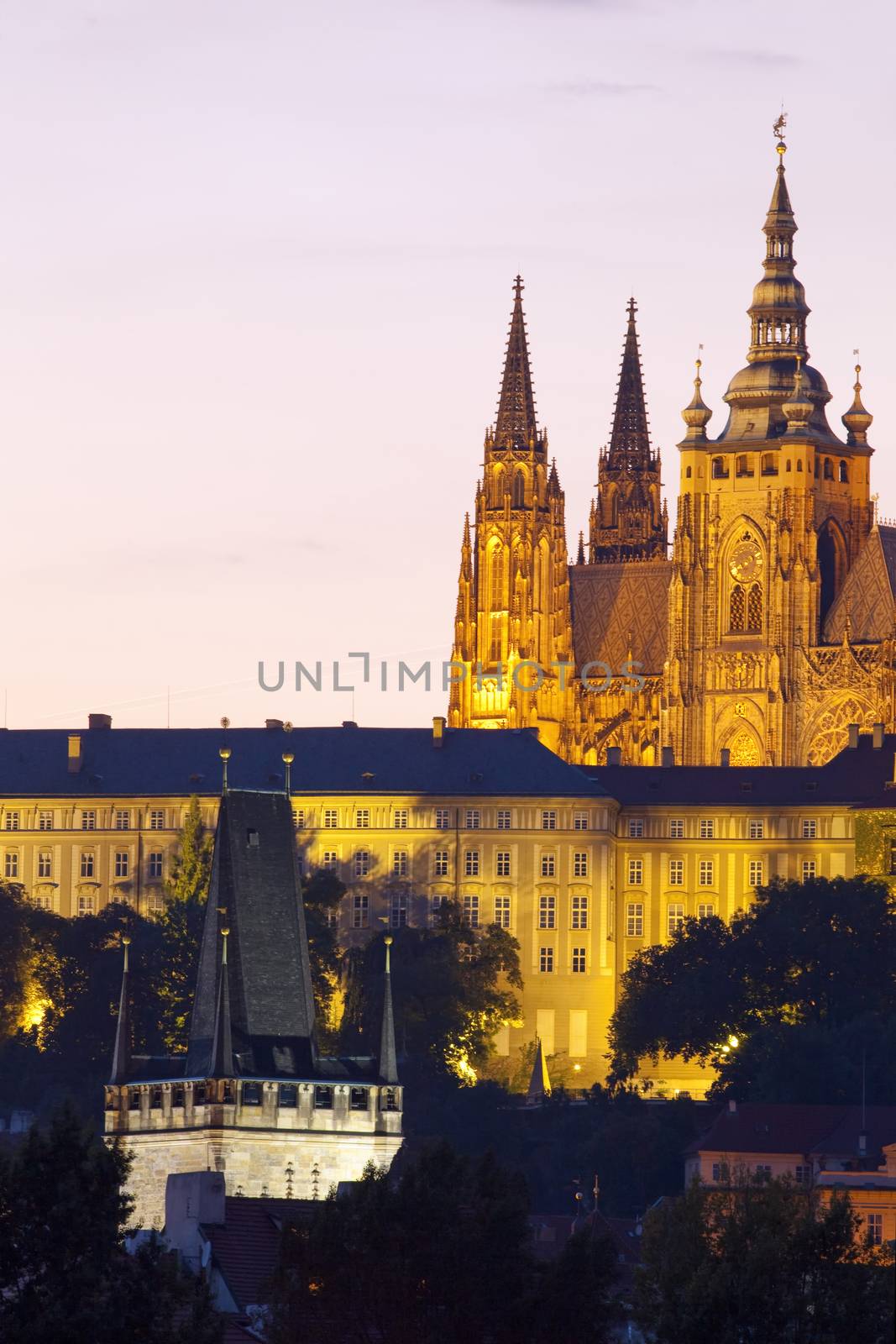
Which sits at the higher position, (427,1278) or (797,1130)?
(797,1130)

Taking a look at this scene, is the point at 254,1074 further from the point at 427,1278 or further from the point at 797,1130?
the point at 797,1130

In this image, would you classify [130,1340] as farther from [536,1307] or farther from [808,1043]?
[808,1043]

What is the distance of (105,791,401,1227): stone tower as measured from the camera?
138 m

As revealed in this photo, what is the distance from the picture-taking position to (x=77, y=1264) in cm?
10438

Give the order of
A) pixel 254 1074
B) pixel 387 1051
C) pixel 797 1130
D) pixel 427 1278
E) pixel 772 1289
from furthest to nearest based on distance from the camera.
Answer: pixel 797 1130 < pixel 387 1051 < pixel 254 1074 < pixel 427 1278 < pixel 772 1289

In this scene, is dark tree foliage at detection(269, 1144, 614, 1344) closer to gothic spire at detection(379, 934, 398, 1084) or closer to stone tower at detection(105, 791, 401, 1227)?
stone tower at detection(105, 791, 401, 1227)

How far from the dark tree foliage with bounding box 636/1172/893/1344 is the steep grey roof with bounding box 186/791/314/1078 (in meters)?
28.4

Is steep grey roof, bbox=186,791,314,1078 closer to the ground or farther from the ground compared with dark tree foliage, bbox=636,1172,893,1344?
farther from the ground

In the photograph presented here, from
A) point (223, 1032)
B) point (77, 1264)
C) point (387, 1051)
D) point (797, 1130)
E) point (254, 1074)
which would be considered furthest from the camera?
point (797, 1130)

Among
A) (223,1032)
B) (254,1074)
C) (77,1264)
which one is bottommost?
(77,1264)

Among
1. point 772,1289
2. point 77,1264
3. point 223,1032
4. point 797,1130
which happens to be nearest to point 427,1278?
point 772,1289

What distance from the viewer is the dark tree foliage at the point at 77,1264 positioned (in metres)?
102

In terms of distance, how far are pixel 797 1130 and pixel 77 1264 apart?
77.5m

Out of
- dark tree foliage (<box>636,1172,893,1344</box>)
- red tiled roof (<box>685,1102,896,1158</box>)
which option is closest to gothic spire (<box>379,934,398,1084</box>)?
dark tree foliage (<box>636,1172,893,1344</box>)
